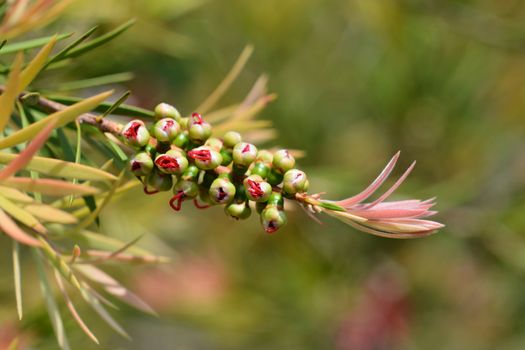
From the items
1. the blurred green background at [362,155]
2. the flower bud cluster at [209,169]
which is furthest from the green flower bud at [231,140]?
the blurred green background at [362,155]

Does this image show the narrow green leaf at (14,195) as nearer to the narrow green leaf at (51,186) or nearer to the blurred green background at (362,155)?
the narrow green leaf at (51,186)

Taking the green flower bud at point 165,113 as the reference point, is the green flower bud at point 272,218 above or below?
below

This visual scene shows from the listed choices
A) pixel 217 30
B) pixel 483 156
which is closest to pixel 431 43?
pixel 483 156

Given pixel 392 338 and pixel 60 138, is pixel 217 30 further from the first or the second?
pixel 60 138

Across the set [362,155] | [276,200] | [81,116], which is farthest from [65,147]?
[362,155]

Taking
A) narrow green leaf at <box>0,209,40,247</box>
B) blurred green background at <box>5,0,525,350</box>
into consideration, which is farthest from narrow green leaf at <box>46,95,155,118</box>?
blurred green background at <box>5,0,525,350</box>

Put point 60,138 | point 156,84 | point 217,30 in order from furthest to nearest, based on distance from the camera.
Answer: point 217,30 → point 156,84 → point 60,138

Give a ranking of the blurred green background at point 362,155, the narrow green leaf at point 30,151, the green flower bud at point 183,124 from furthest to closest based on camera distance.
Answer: the blurred green background at point 362,155 → the green flower bud at point 183,124 → the narrow green leaf at point 30,151

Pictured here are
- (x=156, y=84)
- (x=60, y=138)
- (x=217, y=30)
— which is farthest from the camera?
(x=217, y=30)
